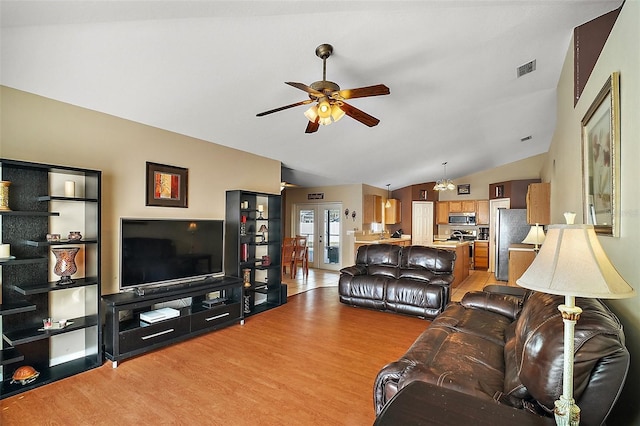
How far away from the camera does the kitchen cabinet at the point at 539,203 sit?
5.34m

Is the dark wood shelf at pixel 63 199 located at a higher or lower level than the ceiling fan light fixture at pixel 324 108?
Result: lower

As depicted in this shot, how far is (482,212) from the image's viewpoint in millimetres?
9336

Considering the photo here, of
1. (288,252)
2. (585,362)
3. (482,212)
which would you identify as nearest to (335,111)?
(585,362)

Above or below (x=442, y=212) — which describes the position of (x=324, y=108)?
above

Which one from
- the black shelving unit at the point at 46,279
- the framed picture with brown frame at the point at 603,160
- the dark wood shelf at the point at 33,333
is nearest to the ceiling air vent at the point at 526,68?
the framed picture with brown frame at the point at 603,160

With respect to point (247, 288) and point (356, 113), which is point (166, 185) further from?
point (356, 113)

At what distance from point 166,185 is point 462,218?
8581mm

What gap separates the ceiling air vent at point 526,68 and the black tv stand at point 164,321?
13.6 ft

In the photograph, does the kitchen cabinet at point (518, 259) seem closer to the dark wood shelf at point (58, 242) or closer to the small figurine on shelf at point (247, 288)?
the small figurine on shelf at point (247, 288)

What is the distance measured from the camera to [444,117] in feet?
15.1

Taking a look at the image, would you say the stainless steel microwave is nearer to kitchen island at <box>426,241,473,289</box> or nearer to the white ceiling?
kitchen island at <box>426,241,473,289</box>

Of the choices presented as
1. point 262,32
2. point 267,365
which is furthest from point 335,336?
point 262,32

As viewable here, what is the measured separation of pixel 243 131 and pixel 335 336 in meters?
2.83

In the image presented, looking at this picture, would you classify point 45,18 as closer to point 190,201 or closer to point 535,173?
point 190,201
